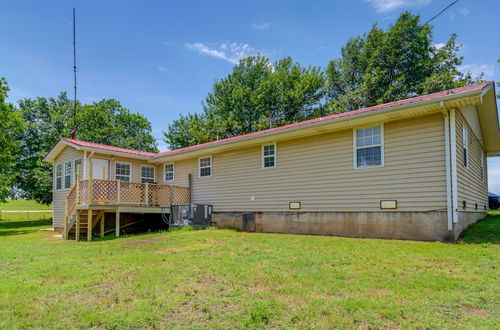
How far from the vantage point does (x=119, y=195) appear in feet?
36.9

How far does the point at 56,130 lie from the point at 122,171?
45.6ft

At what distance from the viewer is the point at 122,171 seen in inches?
561

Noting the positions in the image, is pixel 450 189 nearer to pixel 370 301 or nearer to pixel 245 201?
pixel 370 301

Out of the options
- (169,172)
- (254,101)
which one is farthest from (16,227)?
(254,101)

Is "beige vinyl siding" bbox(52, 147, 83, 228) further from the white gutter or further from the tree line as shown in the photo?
the white gutter

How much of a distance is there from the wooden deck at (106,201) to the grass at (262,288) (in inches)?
158

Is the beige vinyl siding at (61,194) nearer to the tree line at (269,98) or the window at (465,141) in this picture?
the tree line at (269,98)

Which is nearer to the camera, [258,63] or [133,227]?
[133,227]

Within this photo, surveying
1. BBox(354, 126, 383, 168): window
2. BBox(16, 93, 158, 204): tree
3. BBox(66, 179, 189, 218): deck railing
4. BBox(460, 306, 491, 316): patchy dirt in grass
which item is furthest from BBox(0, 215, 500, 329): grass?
BBox(16, 93, 158, 204): tree

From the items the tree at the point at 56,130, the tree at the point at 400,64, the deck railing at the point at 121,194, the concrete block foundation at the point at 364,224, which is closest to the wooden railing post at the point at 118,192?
the deck railing at the point at 121,194

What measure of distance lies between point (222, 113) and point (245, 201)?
1940 centimetres

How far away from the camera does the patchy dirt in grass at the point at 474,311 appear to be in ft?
10.5

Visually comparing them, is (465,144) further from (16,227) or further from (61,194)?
(16,227)

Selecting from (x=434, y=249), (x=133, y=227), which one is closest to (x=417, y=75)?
(x=434, y=249)
